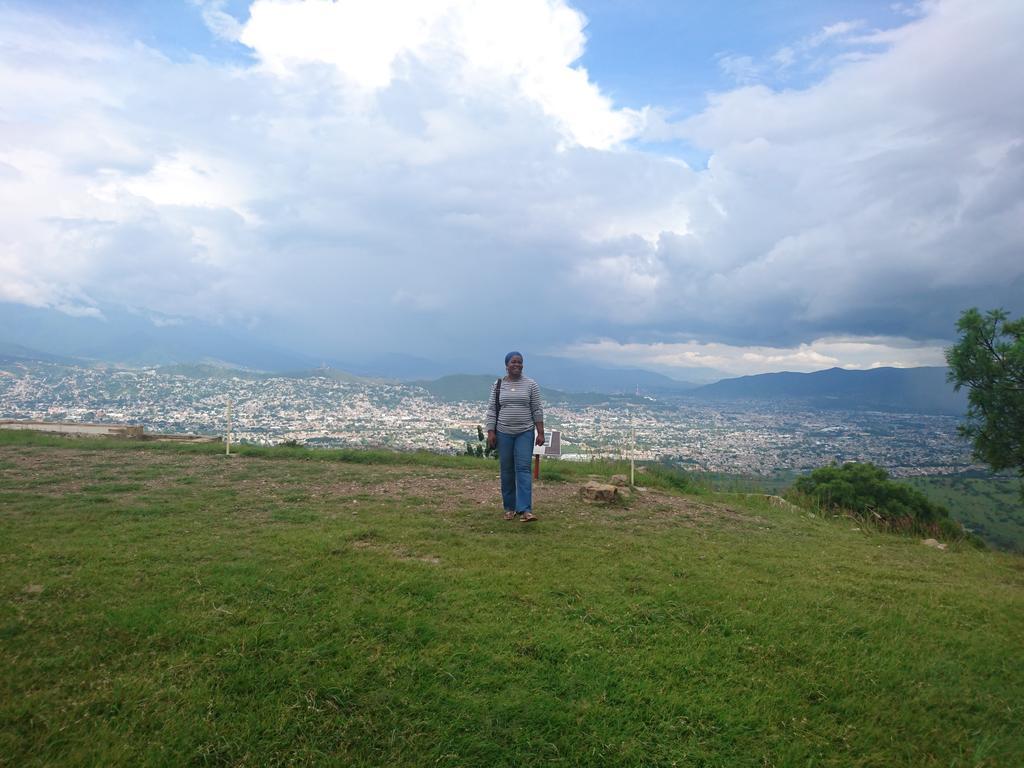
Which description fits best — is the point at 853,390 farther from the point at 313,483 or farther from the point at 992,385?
the point at 313,483

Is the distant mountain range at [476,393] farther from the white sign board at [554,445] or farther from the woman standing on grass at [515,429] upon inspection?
the woman standing on grass at [515,429]

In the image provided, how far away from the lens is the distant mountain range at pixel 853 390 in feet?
289

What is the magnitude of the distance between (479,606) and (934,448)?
5661 cm

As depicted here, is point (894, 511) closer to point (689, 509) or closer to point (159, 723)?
point (689, 509)

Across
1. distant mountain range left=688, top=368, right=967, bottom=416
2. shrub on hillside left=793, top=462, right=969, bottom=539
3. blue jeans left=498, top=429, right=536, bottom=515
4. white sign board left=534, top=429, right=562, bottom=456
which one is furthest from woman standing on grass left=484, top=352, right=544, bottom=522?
distant mountain range left=688, top=368, right=967, bottom=416

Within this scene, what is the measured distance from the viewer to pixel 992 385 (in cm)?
1789

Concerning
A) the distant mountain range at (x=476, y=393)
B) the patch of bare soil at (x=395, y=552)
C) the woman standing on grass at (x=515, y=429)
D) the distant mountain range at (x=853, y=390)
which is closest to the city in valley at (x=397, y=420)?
the distant mountain range at (x=476, y=393)

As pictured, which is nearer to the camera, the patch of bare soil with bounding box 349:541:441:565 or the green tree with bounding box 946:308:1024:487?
the patch of bare soil with bounding box 349:541:441:565

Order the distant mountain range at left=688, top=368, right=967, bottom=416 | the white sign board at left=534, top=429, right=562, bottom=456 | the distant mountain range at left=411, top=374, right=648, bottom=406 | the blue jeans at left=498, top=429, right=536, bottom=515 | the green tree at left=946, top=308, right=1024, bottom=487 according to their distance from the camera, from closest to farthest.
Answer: the blue jeans at left=498, top=429, right=536, bottom=515, the white sign board at left=534, top=429, right=562, bottom=456, the green tree at left=946, top=308, right=1024, bottom=487, the distant mountain range at left=411, top=374, right=648, bottom=406, the distant mountain range at left=688, top=368, right=967, bottom=416

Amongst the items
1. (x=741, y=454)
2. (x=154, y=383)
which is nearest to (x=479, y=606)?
(x=741, y=454)

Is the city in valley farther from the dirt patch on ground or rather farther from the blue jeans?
the blue jeans

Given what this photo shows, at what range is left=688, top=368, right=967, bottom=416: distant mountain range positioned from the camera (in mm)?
88125

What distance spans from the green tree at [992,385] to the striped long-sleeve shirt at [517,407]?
17881mm

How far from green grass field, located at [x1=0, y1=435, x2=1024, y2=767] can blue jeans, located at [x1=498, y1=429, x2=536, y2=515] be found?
0.63 m
